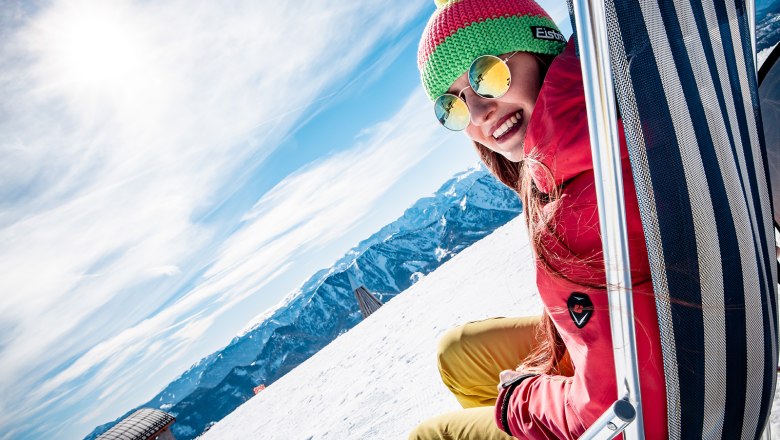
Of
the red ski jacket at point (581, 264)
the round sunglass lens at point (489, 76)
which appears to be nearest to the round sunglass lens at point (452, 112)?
the round sunglass lens at point (489, 76)

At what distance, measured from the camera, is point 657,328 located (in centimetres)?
82

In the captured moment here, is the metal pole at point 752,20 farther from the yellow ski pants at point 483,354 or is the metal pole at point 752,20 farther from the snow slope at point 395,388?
the snow slope at point 395,388

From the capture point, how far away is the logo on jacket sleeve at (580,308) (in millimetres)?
877

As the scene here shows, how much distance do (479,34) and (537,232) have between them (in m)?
0.92

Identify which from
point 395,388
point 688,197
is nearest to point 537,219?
point 688,197

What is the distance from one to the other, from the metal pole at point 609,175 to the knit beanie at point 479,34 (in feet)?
3.04

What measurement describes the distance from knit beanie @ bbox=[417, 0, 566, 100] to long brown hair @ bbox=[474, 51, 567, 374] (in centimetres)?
9

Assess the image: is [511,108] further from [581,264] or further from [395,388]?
[395,388]

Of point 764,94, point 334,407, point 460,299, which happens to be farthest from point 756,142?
point 460,299

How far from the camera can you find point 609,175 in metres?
0.70

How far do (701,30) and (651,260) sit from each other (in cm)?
52

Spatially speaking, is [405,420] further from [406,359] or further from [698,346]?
[698,346]

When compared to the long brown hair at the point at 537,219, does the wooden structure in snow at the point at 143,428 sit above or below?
below

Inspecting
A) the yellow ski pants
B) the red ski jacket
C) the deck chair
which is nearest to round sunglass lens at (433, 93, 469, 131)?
the red ski jacket
